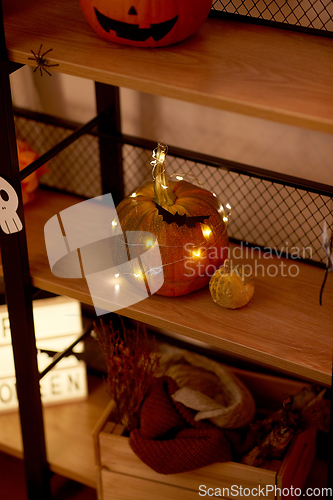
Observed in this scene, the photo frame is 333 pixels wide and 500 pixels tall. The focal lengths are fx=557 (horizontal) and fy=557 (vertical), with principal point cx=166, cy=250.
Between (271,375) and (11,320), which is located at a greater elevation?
(11,320)

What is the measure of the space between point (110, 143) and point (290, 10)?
594mm

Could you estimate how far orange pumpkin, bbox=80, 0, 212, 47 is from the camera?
0.95 meters

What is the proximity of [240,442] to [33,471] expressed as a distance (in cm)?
62

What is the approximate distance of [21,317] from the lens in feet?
4.34

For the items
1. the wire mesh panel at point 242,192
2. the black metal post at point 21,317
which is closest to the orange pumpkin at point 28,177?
the wire mesh panel at point 242,192

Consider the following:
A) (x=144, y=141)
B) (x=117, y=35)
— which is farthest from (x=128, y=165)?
(x=117, y=35)

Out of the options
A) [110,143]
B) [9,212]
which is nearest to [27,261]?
[9,212]

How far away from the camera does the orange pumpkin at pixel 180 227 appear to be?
1159mm

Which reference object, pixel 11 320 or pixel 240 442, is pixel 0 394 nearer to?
pixel 11 320

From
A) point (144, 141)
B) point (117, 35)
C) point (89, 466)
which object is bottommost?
point (89, 466)

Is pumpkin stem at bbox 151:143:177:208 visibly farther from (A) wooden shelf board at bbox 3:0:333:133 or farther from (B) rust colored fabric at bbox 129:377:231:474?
(B) rust colored fabric at bbox 129:377:231:474

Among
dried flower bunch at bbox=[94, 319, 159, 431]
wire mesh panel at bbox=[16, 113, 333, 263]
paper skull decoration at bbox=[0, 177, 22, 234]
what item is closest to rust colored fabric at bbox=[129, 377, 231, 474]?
dried flower bunch at bbox=[94, 319, 159, 431]

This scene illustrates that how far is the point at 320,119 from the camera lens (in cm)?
82

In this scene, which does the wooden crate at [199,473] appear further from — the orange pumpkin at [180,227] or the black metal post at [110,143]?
the black metal post at [110,143]
